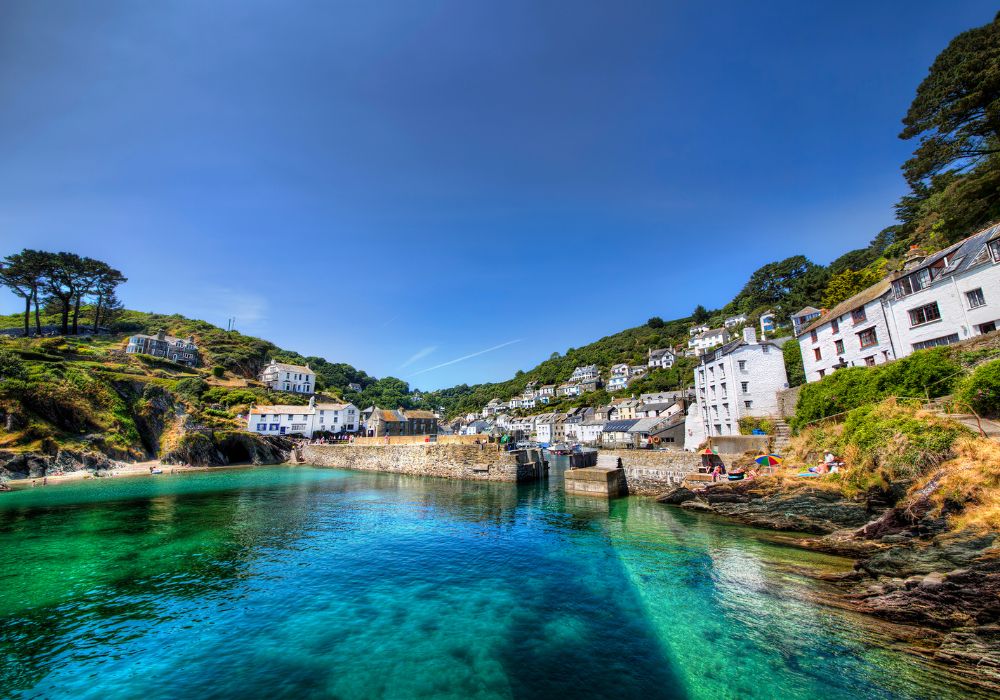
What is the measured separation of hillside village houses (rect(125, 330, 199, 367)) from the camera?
87.9m

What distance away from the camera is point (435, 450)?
159 feet

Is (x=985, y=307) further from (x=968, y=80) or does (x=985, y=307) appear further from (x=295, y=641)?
(x=295, y=641)

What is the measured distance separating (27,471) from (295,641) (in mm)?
57222

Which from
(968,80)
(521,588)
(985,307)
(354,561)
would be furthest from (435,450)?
(968,80)

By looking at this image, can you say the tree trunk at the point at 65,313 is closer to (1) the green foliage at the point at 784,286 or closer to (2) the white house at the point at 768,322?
(2) the white house at the point at 768,322

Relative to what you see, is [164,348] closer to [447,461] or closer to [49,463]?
[49,463]

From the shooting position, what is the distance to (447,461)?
47.3 meters

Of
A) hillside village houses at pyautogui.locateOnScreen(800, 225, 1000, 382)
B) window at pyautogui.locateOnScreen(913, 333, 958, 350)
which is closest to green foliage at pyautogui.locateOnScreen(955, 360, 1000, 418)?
window at pyautogui.locateOnScreen(913, 333, 958, 350)

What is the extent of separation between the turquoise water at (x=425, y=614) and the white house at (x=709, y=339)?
98348mm

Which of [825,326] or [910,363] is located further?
[825,326]

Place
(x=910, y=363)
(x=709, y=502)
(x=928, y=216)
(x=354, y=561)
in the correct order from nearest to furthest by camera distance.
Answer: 1. (x=354, y=561)
2. (x=910, y=363)
3. (x=709, y=502)
4. (x=928, y=216)

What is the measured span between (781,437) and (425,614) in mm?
30163

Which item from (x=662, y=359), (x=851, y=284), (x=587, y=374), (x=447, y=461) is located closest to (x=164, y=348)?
(x=447, y=461)

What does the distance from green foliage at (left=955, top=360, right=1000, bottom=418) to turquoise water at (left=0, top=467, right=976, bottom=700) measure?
9579mm
